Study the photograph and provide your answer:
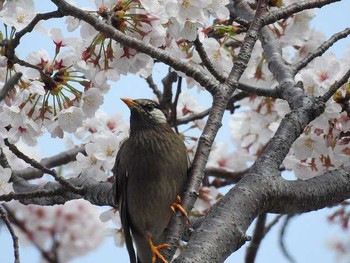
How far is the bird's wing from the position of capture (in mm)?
3098

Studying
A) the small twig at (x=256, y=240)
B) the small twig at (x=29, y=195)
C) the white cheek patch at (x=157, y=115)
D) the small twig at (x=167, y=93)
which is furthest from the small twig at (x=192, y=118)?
the small twig at (x=29, y=195)

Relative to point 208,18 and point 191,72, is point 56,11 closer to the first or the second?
point 191,72

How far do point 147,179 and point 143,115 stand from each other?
0.37 m

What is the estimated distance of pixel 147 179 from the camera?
3268mm

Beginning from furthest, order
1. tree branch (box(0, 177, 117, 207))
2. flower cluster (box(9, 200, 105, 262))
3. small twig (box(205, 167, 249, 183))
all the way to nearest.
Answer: flower cluster (box(9, 200, 105, 262)), small twig (box(205, 167, 249, 183)), tree branch (box(0, 177, 117, 207))

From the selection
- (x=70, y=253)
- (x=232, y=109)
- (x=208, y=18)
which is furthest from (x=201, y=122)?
(x=70, y=253)

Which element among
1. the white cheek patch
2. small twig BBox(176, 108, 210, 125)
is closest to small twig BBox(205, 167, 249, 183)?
small twig BBox(176, 108, 210, 125)

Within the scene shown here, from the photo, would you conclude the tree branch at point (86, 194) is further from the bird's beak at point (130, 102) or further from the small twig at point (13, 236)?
the bird's beak at point (130, 102)

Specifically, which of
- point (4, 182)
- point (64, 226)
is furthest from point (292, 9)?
point (64, 226)

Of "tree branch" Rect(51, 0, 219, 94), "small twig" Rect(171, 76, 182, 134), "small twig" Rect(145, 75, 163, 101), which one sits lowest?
"tree branch" Rect(51, 0, 219, 94)

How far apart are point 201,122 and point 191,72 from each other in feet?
5.72

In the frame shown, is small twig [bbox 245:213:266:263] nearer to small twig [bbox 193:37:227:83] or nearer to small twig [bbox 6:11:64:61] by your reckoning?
small twig [bbox 193:37:227:83]

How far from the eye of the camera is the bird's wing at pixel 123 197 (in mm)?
3098

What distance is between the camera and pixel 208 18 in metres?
3.10
